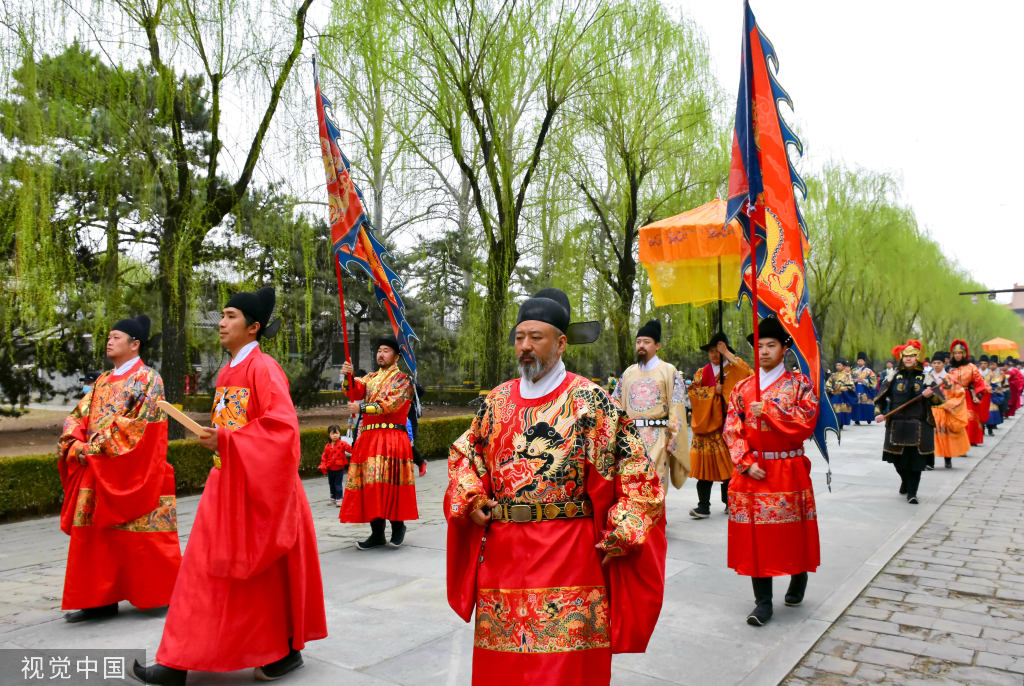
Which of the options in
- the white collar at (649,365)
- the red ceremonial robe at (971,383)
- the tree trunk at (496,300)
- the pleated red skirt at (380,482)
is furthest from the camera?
the tree trunk at (496,300)

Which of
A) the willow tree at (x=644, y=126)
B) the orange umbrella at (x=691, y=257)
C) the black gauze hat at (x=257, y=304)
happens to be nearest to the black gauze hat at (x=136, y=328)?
the black gauze hat at (x=257, y=304)

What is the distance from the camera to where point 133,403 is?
15.6ft

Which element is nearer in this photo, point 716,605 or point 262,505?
point 262,505

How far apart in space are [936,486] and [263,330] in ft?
31.9

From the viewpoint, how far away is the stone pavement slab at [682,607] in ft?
12.7

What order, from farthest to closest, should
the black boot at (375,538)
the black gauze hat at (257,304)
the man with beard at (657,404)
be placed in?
the man with beard at (657,404) < the black boot at (375,538) < the black gauze hat at (257,304)

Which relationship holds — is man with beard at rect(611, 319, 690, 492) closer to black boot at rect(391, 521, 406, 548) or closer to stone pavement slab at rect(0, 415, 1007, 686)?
stone pavement slab at rect(0, 415, 1007, 686)

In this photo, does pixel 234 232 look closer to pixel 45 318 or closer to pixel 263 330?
pixel 45 318

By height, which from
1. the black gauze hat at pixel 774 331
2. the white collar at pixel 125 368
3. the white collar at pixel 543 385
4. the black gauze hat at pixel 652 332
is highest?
the black gauze hat at pixel 652 332

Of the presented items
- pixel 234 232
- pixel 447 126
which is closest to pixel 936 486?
pixel 447 126

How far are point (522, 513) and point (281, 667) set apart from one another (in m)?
1.81

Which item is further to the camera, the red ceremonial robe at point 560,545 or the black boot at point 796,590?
the black boot at point 796,590

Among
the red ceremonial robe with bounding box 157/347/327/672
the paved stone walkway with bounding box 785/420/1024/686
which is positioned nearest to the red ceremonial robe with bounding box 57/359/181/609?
the red ceremonial robe with bounding box 157/347/327/672

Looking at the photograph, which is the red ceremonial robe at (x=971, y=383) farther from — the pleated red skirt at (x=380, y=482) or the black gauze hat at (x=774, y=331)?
the pleated red skirt at (x=380, y=482)
